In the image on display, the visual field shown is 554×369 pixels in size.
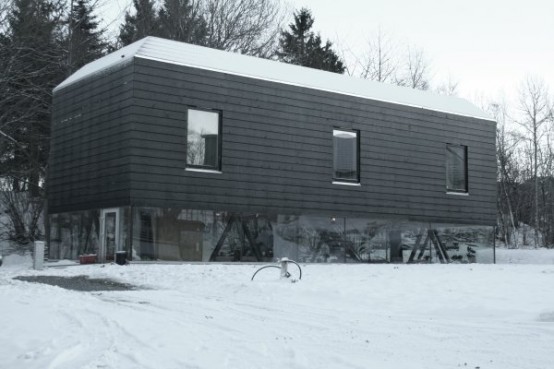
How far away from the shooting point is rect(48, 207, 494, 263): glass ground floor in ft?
56.8

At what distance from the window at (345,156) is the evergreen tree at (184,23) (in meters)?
12.5

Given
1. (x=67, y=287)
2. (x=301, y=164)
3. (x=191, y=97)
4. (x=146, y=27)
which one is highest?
(x=146, y=27)

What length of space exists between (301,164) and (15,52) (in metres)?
12.0

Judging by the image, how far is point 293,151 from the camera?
63.5 ft

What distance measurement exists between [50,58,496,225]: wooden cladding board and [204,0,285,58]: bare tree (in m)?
12.2

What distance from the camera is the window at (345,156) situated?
20.3m

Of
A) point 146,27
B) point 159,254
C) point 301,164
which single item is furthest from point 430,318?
point 146,27

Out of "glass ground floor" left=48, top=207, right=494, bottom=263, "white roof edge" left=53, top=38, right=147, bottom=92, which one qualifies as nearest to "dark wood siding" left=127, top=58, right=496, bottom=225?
"glass ground floor" left=48, top=207, right=494, bottom=263

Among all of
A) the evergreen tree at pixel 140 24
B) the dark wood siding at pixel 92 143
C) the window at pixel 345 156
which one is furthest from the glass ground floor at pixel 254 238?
the evergreen tree at pixel 140 24

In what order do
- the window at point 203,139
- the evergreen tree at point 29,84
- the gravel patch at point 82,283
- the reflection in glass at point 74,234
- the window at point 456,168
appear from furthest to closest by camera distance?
the evergreen tree at point 29,84
the window at point 456,168
the reflection in glass at point 74,234
the window at point 203,139
the gravel patch at point 82,283

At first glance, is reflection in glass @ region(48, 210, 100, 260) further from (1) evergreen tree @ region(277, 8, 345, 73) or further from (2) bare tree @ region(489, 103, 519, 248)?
(2) bare tree @ region(489, 103, 519, 248)

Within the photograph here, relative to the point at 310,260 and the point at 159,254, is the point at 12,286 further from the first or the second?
the point at 310,260

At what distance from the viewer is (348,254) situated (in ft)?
66.6

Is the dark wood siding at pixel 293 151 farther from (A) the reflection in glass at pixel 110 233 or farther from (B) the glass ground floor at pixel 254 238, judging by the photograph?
(A) the reflection in glass at pixel 110 233
